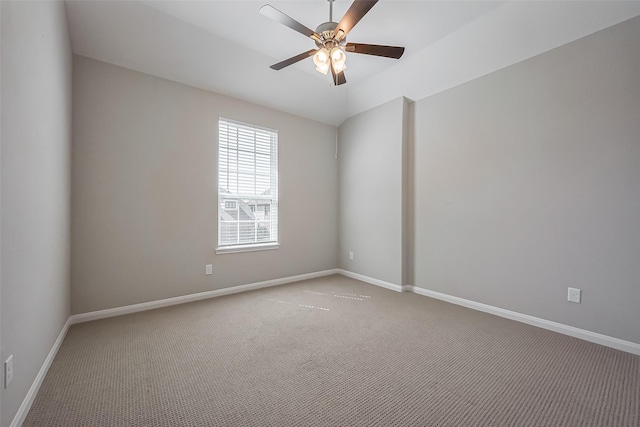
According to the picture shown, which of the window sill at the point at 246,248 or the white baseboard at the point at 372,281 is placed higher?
the window sill at the point at 246,248

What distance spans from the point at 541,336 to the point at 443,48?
304 cm

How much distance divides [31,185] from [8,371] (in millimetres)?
976

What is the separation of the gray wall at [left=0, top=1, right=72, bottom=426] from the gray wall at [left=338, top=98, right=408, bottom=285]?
11.5ft

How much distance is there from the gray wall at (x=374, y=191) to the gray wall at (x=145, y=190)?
49.8 inches

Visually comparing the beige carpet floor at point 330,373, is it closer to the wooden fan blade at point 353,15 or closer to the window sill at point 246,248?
the window sill at point 246,248

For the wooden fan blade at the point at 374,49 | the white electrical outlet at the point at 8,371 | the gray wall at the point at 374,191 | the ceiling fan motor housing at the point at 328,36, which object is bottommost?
the white electrical outlet at the point at 8,371

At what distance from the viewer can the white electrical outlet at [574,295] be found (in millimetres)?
2432

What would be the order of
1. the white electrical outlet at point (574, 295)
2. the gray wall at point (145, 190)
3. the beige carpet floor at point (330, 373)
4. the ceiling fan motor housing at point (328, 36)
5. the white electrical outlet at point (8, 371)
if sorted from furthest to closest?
the gray wall at point (145, 190)
the white electrical outlet at point (574, 295)
the ceiling fan motor housing at point (328, 36)
the beige carpet floor at point (330, 373)
the white electrical outlet at point (8, 371)

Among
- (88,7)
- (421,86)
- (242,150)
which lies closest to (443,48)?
(421,86)

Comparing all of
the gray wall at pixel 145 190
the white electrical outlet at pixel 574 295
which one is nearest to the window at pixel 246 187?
the gray wall at pixel 145 190

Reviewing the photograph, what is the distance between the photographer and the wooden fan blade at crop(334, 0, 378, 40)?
6.18 ft

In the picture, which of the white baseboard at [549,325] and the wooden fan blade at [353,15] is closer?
the wooden fan blade at [353,15]

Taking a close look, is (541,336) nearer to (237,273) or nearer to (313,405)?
(313,405)

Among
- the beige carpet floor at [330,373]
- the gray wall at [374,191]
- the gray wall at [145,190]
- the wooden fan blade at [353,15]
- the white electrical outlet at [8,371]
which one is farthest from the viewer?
the gray wall at [374,191]
